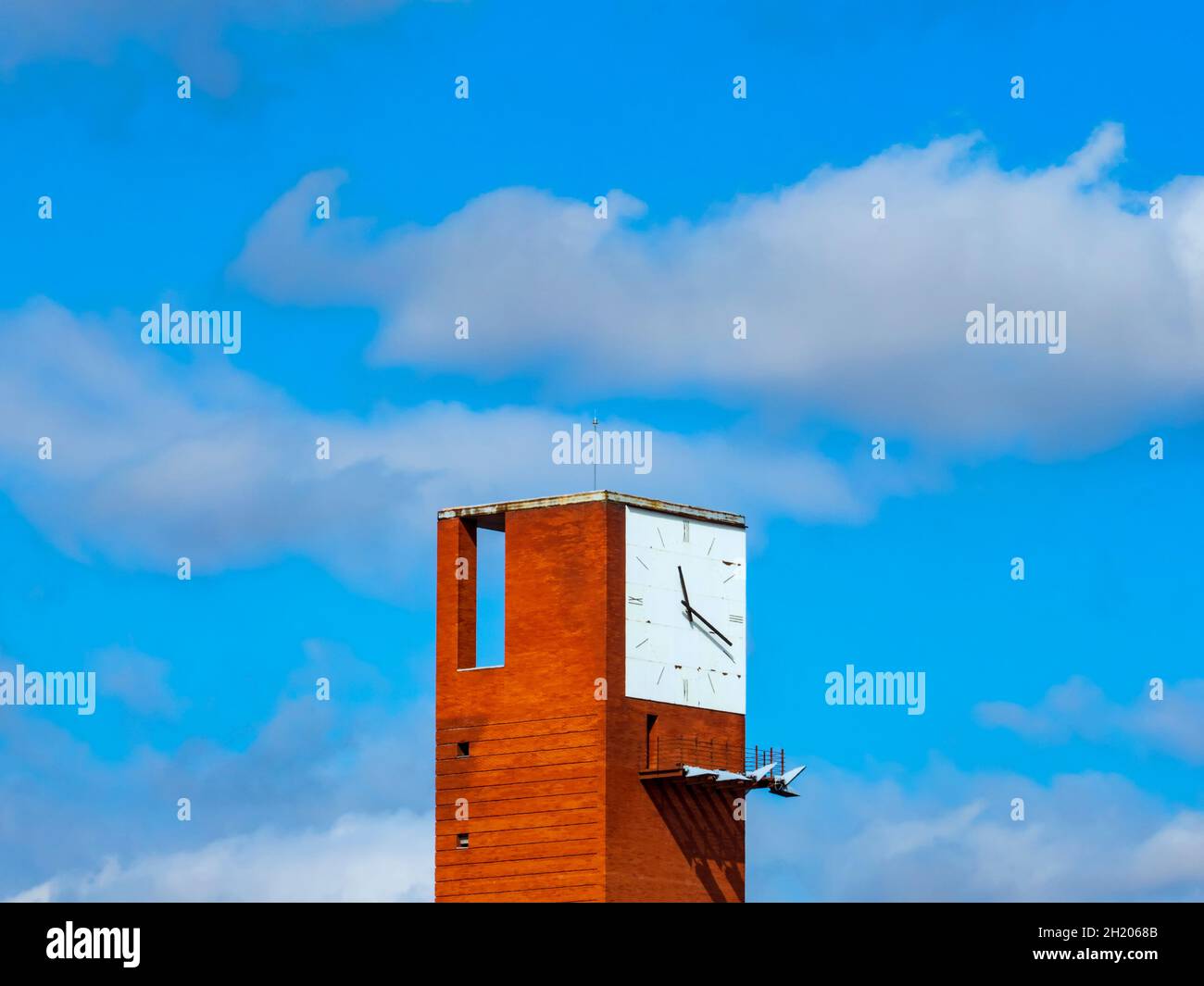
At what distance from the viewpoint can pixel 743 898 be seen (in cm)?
11656

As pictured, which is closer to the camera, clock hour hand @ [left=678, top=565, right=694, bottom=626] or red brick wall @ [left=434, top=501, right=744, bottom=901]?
red brick wall @ [left=434, top=501, right=744, bottom=901]

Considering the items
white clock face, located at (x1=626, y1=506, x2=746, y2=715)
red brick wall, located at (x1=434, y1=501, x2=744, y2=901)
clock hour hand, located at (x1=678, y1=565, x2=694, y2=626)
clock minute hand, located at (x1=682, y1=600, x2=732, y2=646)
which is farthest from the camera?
clock minute hand, located at (x1=682, y1=600, x2=732, y2=646)

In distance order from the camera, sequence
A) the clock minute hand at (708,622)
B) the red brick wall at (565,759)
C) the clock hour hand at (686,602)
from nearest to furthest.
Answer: the red brick wall at (565,759) → the clock hour hand at (686,602) → the clock minute hand at (708,622)

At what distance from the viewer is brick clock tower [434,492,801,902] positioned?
11175 centimetres

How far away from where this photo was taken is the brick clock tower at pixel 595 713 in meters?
112

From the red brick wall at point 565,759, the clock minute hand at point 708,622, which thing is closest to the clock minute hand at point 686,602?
the clock minute hand at point 708,622

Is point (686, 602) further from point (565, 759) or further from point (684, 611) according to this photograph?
point (565, 759)

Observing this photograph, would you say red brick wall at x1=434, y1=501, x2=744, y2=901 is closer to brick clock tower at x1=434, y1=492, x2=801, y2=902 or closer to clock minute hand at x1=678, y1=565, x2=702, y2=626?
brick clock tower at x1=434, y1=492, x2=801, y2=902

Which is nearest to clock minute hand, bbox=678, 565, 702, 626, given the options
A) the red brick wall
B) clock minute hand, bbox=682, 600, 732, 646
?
clock minute hand, bbox=682, 600, 732, 646

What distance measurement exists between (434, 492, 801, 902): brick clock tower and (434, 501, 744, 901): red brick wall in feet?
0.23

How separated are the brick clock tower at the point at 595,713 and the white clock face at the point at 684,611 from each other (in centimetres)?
8

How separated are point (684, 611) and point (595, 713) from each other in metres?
6.37

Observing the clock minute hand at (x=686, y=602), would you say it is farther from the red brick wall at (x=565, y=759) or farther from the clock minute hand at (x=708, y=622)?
the red brick wall at (x=565, y=759)

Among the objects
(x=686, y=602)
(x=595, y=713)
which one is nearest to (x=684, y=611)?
(x=686, y=602)
